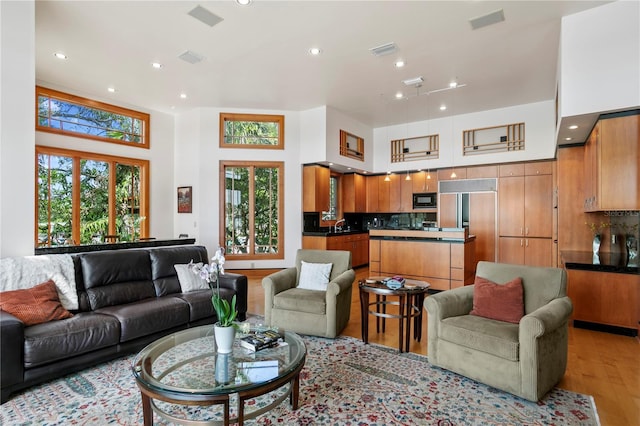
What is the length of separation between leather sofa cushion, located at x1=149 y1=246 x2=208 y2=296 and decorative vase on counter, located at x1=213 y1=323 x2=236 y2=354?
6.15 ft

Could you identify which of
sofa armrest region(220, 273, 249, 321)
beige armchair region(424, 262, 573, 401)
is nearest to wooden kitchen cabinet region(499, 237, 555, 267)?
beige armchair region(424, 262, 573, 401)

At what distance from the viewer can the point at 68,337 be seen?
2.64 m

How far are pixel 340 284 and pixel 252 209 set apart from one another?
A: 164 inches

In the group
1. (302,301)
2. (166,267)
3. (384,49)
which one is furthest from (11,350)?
(384,49)

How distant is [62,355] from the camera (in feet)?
8.54

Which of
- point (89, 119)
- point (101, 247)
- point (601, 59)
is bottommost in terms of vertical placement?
point (101, 247)

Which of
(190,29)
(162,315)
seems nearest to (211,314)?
(162,315)

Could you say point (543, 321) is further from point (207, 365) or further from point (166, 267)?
point (166, 267)

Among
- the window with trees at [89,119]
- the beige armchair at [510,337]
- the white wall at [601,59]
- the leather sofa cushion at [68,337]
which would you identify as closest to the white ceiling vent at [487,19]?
the white wall at [601,59]

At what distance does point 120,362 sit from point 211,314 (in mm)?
949

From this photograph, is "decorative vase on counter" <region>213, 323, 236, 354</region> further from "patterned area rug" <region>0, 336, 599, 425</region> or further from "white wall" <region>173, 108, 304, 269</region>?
"white wall" <region>173, 108, 304, 269</region>

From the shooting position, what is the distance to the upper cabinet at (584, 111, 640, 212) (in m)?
3.57

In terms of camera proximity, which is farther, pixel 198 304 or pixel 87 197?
pixel 87 197

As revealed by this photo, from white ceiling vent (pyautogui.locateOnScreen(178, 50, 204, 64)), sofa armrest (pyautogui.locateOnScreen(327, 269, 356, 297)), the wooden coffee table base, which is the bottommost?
the wooden coffee table base
